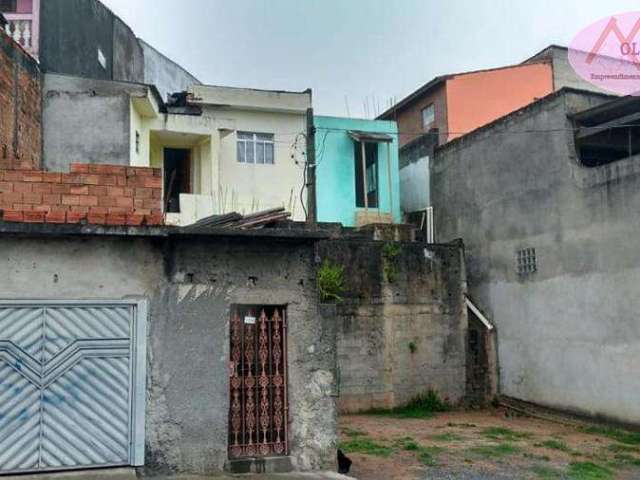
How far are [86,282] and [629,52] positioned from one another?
1356cm

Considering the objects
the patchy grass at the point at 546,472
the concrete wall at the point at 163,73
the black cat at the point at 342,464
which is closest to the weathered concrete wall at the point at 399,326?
the patchy grass at the point at 546,472

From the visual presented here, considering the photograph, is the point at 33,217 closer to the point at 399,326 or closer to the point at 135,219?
the point at 135,219

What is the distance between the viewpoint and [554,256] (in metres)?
12.6

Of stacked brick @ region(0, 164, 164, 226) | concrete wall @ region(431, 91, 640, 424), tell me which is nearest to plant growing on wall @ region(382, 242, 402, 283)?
concrete wall @ region(431, 91, 640, 424)

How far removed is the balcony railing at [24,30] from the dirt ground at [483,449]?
10.6 meters

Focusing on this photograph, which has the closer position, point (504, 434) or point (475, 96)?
point (504, 434)

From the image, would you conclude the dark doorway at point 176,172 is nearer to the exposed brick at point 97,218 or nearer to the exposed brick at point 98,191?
the exposed brick at point 98,191

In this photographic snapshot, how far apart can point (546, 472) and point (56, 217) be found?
651cm

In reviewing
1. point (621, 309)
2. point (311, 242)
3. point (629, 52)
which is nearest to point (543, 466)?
point (621, 309)

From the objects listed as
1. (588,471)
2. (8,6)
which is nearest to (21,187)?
(588,471)

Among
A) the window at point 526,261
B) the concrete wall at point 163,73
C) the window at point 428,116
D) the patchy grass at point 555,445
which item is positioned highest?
the concrete wall at point 163,73

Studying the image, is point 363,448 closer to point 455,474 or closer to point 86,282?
point 455,474

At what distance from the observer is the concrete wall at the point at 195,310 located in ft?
19.8

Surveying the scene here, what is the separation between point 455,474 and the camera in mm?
7945
